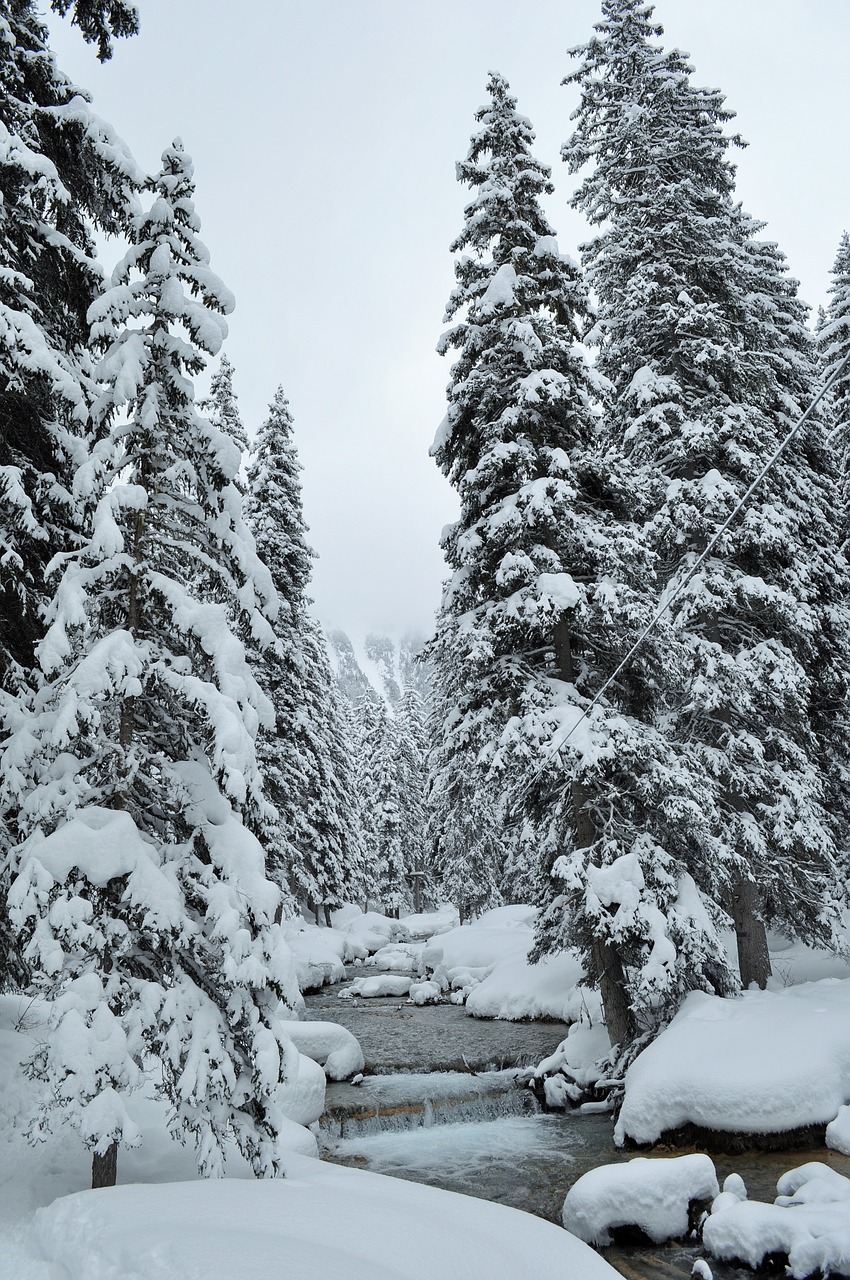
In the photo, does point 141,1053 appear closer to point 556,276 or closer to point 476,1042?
point 476,1042

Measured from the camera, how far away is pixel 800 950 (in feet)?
56.2

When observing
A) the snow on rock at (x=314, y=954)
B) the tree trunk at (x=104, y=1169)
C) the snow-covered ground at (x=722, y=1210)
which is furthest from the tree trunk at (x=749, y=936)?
the snow on rock at (x=314, y=954)

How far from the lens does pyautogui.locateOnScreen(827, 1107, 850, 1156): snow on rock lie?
828cm

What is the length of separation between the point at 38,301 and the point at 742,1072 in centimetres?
1238

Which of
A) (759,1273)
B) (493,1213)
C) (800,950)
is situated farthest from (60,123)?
(800,950)

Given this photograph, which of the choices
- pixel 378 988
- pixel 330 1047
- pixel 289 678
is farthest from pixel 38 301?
pixel 378 988

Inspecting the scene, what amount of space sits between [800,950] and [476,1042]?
24.7ft

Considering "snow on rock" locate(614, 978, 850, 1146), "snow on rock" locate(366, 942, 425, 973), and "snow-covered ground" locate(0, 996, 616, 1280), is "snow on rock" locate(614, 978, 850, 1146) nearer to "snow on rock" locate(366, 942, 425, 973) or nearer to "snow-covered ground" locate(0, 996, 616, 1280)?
"snow-covered ground" locate(0, 996, 616, 1280)

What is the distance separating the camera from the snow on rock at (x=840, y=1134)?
326 inches

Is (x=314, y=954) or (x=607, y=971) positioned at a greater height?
(x=607, y=971)

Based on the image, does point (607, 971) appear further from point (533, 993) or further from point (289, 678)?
point (289, 678)

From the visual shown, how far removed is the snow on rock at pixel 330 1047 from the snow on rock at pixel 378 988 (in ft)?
31.7

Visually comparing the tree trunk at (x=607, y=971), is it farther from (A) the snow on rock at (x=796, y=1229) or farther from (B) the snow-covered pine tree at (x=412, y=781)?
(B) the snow-covered pine tree at (x=412, y=781)

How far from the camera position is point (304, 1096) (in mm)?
11055
